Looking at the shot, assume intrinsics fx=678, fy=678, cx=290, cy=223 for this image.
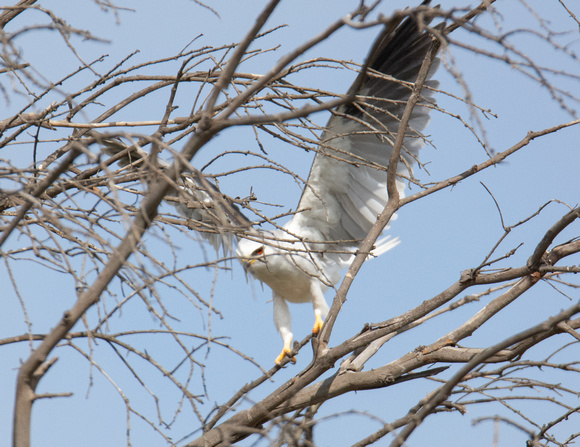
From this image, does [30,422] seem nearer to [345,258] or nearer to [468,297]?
[468,297]

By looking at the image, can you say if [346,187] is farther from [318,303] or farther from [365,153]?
[318,303]

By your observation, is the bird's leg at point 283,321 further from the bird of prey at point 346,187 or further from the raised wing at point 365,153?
the raised wing at point 365,153

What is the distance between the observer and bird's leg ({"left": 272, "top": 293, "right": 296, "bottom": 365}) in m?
A: 5.32

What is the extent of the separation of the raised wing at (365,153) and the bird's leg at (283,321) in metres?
0.67

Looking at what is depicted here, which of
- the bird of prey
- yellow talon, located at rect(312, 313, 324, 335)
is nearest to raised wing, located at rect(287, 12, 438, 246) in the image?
the bird of prey

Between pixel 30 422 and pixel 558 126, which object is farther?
pixel 558 126

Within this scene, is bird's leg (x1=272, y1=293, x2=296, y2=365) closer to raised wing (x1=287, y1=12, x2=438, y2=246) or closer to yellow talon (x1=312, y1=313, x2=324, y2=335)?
yellow talon (x1=312, y1=313, x2=324, y2=335)

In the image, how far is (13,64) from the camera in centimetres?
221

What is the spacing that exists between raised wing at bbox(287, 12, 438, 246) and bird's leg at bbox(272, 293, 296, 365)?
67cm

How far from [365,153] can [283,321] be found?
154 cm

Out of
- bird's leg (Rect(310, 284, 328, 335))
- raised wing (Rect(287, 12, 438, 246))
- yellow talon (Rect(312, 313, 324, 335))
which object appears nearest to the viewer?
raised wing (Rect(287, 12, 438, 246))

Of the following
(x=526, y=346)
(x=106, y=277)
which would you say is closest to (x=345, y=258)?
(x=526, y=346)

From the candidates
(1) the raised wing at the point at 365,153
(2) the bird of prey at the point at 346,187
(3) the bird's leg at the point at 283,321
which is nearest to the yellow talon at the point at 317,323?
(2) the bird of prey at the point at 346,187

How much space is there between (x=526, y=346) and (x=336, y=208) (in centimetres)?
280
